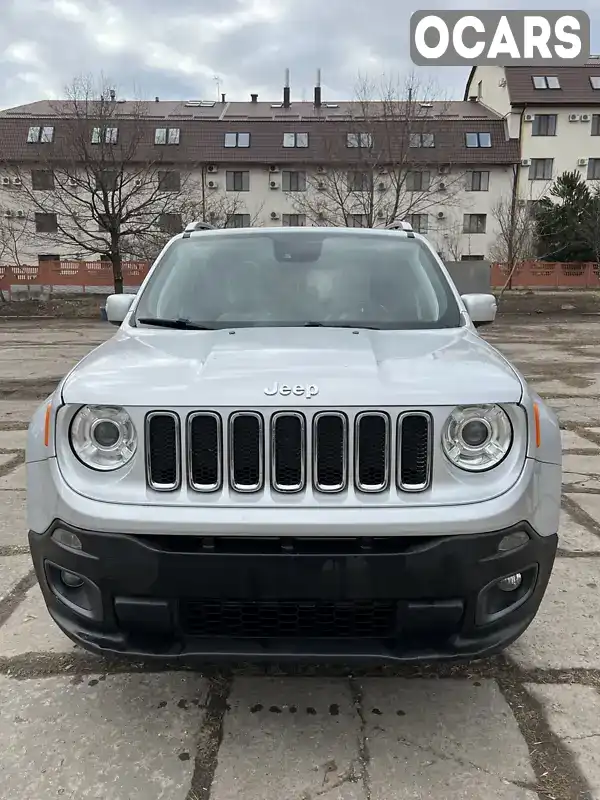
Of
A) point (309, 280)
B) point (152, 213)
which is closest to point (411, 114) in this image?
point (152, 213)

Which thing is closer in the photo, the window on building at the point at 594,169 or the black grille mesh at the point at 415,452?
the black grille mesh at the point at 415,452

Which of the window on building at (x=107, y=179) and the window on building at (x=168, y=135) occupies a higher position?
the window on building at (x=168, y=135)

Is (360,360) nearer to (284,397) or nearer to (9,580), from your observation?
(284,397)

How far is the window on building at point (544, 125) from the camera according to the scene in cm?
4162

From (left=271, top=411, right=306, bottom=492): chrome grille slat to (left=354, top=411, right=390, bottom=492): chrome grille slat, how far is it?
0.57ft

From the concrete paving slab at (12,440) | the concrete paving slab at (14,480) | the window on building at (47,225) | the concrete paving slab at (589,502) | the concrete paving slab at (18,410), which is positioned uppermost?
the window on building at (47,225)

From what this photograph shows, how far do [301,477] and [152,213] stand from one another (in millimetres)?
24079

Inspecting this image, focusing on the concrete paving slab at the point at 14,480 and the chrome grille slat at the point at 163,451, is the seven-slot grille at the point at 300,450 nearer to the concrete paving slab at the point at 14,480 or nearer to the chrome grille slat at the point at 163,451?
the chrome grille slat at the point at 163,451

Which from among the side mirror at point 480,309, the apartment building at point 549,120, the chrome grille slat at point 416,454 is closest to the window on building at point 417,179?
the apartment building at point 549,120

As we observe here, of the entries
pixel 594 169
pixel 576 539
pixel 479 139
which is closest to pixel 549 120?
pixel 594 169

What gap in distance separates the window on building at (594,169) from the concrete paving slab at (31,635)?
47.4 meters

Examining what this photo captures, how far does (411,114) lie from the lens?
24094 millimetres

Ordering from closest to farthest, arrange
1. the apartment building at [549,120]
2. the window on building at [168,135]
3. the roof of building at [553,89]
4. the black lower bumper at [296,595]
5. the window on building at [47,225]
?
1. the black lower bumper at [296,595]
2. the window on building at [47,225]
3. the window on building at [168,135]
4. the roof of building at [553,89]
5. the apartment building at [549,120]

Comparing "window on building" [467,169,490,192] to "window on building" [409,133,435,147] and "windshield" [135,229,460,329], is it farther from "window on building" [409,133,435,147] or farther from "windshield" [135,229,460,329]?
"windshield" [135,229,460,329]
